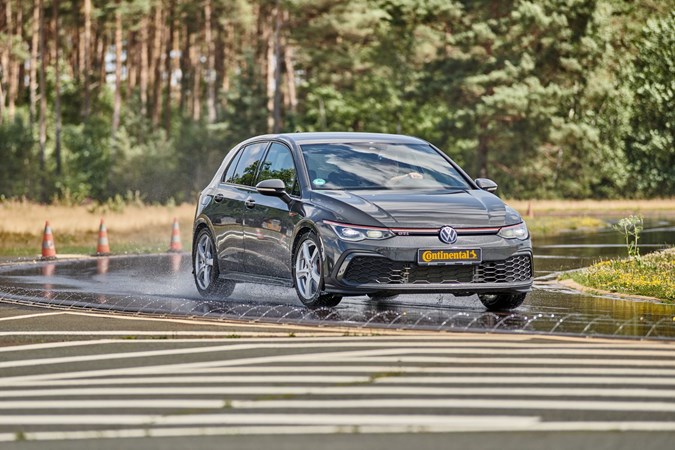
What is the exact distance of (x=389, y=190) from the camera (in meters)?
14.8

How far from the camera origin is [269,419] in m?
7.66

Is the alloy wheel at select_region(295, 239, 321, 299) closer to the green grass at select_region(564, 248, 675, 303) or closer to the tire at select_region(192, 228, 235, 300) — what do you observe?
the tire at select_region(192, 228, 235, 300)

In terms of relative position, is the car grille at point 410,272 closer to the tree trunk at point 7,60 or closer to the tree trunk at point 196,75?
the tree trunk at point 7,60

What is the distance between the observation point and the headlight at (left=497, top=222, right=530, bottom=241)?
46.3 feet

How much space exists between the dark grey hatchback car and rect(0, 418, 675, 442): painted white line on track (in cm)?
636

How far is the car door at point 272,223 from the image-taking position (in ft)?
49.4

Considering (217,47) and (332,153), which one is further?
(217,47)

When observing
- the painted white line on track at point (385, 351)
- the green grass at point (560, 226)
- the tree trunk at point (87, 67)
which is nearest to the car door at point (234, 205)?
the painted white line on track at point (385, 351)

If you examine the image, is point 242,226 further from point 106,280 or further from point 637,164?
point 637,164

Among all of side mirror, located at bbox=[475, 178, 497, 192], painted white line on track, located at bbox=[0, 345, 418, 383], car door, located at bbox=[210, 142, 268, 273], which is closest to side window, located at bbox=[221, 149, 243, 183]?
car door, located at bbox=[210, 142, 268, 273]

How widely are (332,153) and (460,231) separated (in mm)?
2195

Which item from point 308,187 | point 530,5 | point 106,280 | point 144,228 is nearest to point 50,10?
point 530,5

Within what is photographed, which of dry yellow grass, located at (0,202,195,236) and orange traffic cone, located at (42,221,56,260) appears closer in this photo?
orange traffic cone, located at (42,221,56,260)

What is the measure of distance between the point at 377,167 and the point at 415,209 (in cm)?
136
